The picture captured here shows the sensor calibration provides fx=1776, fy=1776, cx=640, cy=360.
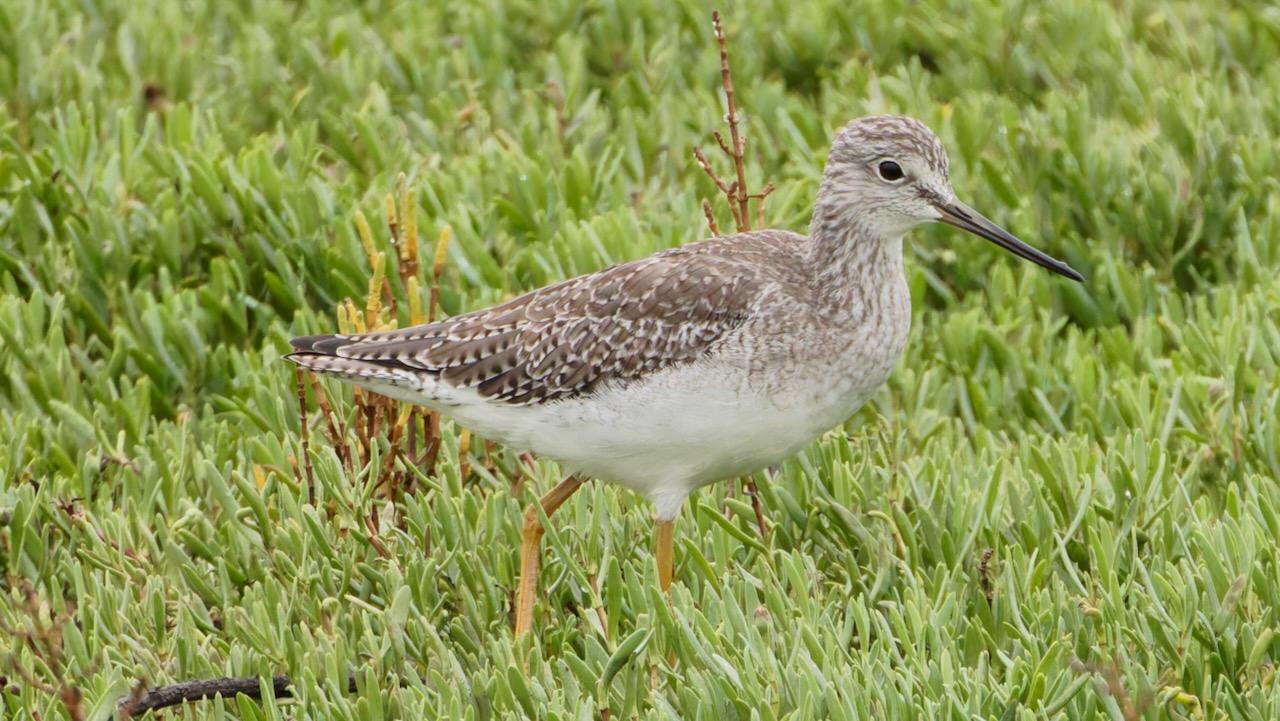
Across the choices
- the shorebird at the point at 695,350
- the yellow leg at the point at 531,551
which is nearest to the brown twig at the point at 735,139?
the shorebird at the point at 695,350

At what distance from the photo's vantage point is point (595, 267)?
7629 millimetres

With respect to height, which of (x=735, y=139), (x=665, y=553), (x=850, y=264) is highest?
(x=735, y=139)

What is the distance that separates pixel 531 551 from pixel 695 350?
0.85 meters

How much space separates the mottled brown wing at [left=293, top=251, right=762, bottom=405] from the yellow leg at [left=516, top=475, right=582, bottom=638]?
0.33m

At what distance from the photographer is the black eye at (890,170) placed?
236 inches

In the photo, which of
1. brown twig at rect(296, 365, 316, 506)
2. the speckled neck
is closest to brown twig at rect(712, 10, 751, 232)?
the speckled neck

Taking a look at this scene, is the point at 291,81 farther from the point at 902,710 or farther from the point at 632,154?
the point at 902,710

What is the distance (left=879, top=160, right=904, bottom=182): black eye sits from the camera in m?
5.99

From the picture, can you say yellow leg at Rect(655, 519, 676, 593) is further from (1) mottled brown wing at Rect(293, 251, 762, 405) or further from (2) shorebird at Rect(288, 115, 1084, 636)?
(1) mottled brown wing at Rect(293, 251, 762, 405)

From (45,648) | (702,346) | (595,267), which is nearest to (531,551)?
(702,346)

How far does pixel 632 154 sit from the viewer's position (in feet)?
29.9

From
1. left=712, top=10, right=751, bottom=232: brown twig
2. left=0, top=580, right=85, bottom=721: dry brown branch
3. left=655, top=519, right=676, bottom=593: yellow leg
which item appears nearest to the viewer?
left=0, top=580, right=85, bottom=721: dry brown branch

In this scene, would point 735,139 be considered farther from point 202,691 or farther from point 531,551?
point 202,691

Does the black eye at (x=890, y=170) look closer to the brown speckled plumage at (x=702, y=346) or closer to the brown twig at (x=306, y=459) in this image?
the brown speckled plumage at (x=702, y=346)
